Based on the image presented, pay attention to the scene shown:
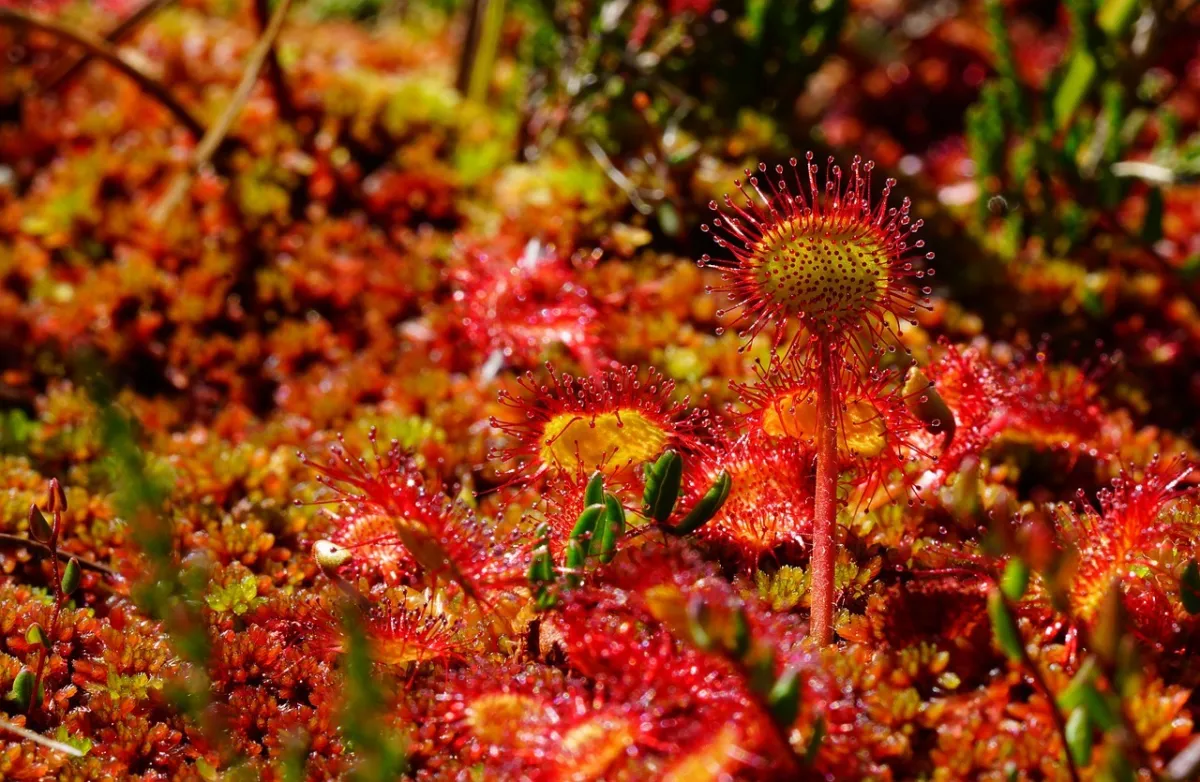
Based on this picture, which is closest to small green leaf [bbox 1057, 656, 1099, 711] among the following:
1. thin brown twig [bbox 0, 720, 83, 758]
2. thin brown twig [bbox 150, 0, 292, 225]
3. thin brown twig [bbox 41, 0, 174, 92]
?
thin brown twig [bbox 0, 720, 83, 758]

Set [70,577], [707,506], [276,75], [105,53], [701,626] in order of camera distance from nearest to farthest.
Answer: [701,626], [707,506], [70,577], [105,53], [276,75]

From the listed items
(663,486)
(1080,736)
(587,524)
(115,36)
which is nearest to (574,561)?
(587,524)

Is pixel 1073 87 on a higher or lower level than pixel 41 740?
higher

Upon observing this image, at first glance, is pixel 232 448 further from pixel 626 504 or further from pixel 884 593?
pixel 884 593

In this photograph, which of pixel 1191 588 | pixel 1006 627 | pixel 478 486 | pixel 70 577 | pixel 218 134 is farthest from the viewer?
pixel 218 134

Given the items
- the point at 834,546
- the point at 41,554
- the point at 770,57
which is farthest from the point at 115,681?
the point at 770,57

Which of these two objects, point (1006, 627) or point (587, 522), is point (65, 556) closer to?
point (587, 522)

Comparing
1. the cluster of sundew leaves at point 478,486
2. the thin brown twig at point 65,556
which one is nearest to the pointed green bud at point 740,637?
the cluster of sundew leaves at point 478,486

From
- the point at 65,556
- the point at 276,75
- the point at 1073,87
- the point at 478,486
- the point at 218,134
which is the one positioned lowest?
the point at 65,556

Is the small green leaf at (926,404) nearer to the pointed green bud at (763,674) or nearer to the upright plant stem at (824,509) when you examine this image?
the upright plant stem at (824,509)
